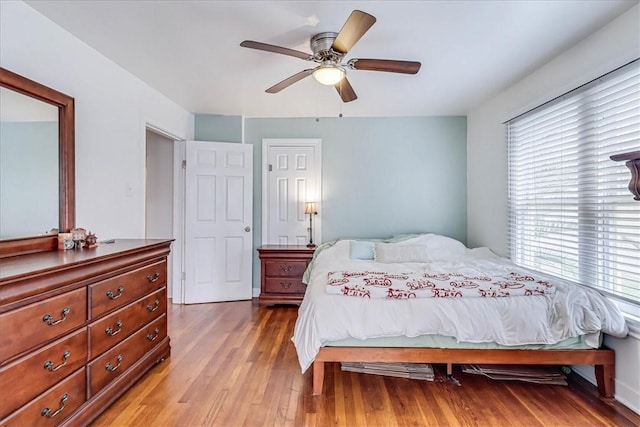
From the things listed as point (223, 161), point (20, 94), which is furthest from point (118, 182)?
point (223, 161)

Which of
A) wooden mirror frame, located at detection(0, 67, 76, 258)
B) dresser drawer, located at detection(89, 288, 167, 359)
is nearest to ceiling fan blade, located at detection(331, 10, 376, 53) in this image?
wooden mirror frame, located at detection(0, 67, 76, 258)

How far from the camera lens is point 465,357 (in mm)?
2154

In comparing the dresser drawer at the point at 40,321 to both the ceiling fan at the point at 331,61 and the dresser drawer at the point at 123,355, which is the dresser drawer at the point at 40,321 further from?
the ceiling fan at the point at 331,61

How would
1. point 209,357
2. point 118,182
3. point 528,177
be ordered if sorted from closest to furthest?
point 209,357
point 118,182
point 528,177

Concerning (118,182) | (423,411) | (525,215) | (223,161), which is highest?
(223,161)

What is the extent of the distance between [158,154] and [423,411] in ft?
13.5

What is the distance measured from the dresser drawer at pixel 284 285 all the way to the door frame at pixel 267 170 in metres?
0.64

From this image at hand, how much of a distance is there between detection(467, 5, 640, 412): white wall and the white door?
9.28 feet

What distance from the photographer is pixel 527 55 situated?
269cm

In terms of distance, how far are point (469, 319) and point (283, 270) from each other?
2420mm

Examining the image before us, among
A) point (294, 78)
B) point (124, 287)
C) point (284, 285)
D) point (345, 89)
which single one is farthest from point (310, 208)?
point (124, 287)

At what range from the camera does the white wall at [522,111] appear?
6.73 feet

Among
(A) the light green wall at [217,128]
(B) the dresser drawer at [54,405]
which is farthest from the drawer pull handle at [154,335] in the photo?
(A) the light green wall at [217,128]

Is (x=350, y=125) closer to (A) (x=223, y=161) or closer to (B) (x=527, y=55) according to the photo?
(A) (x=223, y=161)
